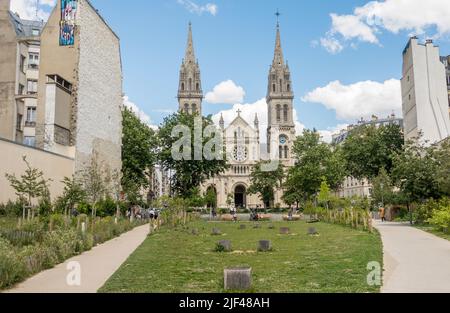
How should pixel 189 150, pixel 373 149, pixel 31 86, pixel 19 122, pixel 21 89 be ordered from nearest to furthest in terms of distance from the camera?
pixel 19 122
pixel 21 89
pixel 31 86
pixel 189 150
pixel 373 149

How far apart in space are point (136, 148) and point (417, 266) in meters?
43.8

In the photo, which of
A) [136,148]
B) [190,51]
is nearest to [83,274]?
[136,148]

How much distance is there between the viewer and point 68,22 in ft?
116

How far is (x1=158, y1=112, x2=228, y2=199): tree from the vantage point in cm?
5409

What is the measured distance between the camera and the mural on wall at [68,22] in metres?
35.2

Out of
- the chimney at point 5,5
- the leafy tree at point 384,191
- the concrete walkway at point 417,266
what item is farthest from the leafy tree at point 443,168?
the chimney at point 5,5

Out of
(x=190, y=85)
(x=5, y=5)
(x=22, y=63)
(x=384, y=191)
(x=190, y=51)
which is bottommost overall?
(x=384, y=191)

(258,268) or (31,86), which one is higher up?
(31,86)

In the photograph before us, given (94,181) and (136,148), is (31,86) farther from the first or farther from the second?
(94,181)

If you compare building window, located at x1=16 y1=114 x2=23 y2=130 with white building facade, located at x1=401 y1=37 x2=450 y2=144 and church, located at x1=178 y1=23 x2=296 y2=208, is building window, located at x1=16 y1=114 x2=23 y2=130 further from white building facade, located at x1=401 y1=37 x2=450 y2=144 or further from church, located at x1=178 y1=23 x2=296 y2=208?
church, located at x1=178 y1=23 x2=296 y2=208
